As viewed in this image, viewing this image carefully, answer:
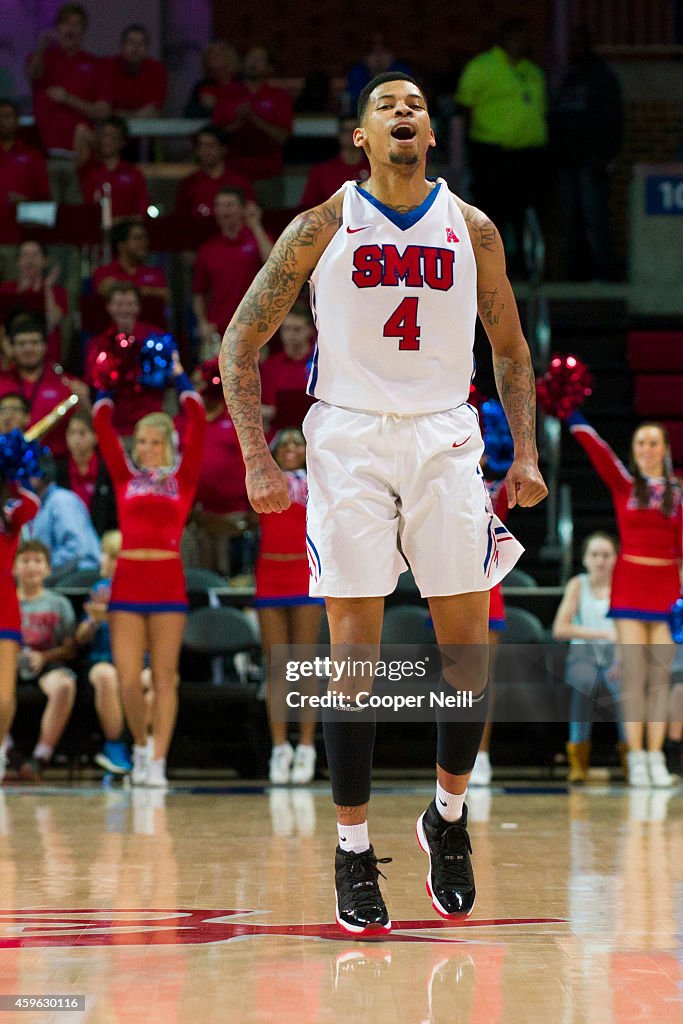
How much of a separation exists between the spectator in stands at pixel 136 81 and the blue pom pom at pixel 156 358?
19.6 feet

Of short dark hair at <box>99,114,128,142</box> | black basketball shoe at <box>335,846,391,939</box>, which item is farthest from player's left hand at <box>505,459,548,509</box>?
short dark hair at <box>99,114,128,142</box>

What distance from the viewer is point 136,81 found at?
45.5 ft

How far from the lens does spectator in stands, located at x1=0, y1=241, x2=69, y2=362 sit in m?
11.5

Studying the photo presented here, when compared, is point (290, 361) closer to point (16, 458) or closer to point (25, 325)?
point (25, 325)

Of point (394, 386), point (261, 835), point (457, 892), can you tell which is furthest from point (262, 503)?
point (261, 835)

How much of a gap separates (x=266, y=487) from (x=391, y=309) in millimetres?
558

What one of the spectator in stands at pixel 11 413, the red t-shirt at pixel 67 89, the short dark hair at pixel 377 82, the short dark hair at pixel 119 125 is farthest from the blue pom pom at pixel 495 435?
the red t-shirt at pixel 67 89

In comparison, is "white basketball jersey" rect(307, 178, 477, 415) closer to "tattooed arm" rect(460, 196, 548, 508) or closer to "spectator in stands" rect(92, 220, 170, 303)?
"tattooed arm" rect(460, 196, 548, 508)

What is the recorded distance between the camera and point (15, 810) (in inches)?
298

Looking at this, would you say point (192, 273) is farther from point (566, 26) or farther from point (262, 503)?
point (262, 503)

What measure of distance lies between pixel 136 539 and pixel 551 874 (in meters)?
3.85

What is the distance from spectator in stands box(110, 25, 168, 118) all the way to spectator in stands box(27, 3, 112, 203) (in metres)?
0.18

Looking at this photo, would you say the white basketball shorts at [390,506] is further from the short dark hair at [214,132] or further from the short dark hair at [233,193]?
the short dark hair at [214,132]

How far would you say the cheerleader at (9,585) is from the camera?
8.23 m
